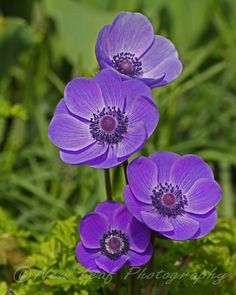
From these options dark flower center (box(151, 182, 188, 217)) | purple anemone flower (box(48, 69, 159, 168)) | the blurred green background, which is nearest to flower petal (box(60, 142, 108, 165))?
purple anemone flower (box(48, 69, 159, 168))

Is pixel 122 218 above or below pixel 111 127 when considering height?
below

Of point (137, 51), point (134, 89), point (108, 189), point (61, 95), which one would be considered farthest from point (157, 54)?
point (61, 95)

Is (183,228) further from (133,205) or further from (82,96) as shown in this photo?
(82,96)

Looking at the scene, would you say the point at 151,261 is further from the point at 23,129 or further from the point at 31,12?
the point at 31,12

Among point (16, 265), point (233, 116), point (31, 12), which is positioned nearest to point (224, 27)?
point (233, 116)

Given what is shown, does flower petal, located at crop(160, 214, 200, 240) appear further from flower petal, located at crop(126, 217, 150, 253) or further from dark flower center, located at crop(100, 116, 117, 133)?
dark flower center, located at crop(100, 116, 117, 133)

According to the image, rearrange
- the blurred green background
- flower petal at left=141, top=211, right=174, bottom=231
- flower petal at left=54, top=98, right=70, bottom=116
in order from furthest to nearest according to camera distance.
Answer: the blurred green background < flower petal at left=54, top=98, right=70, bottom=116 < flower petal at left=141, top=211, right=174, bottom=231

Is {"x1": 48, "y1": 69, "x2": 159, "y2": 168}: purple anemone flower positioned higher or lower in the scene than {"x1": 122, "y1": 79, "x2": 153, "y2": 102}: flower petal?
lower
